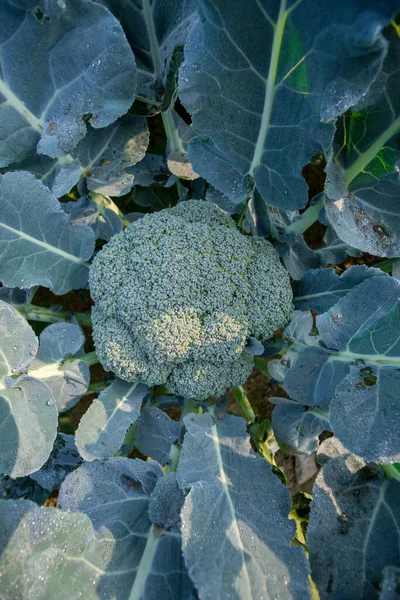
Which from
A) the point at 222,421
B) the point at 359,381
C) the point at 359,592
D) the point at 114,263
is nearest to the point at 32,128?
the point at 114,263

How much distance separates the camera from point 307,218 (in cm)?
137

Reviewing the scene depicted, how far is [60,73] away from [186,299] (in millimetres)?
731

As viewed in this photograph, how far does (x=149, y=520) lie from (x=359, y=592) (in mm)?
533

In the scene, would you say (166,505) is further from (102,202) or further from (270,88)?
A: (270,88)

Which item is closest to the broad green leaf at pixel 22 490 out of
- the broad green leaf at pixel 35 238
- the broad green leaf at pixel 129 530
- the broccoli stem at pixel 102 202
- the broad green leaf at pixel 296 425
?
the broad green leaf at pixel 129 530

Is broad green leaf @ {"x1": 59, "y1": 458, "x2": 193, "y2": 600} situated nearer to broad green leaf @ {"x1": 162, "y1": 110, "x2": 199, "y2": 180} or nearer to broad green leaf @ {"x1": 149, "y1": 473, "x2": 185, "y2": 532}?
broad green leaf @ {"x1": 149, "y1": 473, "x2": 185, "y2": 532}

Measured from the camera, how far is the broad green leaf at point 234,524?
3.10 ft

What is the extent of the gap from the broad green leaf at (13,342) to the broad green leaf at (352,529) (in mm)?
841

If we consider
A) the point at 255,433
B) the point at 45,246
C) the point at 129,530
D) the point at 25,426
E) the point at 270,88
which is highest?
the point at 270,88

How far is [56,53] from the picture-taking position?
1.24 meters

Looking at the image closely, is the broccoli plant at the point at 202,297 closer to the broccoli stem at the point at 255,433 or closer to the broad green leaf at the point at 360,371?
the broad green leaf at the point at 360,371

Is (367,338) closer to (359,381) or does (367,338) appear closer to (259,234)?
(359,381)

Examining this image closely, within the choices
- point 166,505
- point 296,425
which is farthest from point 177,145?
point 166,505

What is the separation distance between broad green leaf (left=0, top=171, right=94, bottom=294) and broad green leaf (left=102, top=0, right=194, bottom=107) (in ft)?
1.45
